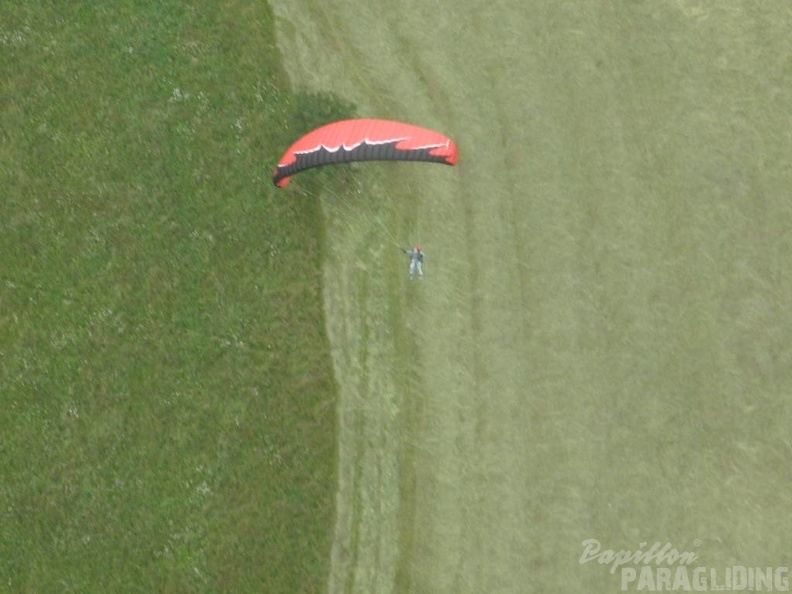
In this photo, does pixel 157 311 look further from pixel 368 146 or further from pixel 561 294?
pixel 561 294

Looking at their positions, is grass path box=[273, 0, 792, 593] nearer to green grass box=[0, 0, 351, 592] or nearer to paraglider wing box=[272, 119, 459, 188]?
green grass box=[0, 0, 351, 592]

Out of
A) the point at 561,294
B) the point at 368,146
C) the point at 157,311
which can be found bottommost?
the point at 157,311

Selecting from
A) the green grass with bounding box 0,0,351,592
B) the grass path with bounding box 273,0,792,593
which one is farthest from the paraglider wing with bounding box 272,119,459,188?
the grass path with bounding box 273,0,792,593

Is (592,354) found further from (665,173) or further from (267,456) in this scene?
(267,456)

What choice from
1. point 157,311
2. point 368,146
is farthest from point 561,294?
point 157,311

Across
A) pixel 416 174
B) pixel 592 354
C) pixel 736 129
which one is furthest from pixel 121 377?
pixel 736 129
